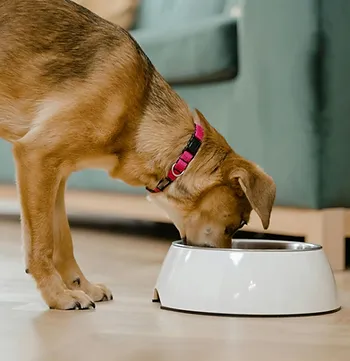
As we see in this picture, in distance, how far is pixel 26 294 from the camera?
94.8 inches

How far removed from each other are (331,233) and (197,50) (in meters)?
0.87

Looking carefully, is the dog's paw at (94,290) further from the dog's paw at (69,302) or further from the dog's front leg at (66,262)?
the dog's paw at (69,302)

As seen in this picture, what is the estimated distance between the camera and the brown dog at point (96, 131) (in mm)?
2256

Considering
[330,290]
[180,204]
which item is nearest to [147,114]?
[180,204]

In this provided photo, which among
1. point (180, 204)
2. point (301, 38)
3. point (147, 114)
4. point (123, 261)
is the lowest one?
point (123, 261)

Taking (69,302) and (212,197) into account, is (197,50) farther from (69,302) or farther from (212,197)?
(69,302)

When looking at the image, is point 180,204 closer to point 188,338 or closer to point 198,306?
point 198,306

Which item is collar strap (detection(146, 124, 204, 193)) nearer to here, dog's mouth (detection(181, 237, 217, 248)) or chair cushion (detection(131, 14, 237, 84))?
dog's mouth (detection(181, 237, 217, 248))

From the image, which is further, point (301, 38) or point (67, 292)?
point (301, 38)

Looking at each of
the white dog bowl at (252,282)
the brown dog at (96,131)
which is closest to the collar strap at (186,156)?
the brown dog at (96,131)

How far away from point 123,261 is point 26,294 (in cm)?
81

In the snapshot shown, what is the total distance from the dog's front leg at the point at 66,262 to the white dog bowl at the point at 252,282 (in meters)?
0.28

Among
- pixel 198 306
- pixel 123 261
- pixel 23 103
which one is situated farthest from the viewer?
pixel 123 261

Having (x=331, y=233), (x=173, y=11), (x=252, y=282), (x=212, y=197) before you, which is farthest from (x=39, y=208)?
(x=173, y=11)
